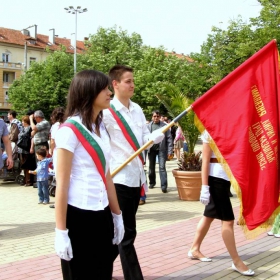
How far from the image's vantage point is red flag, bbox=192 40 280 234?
13.7 feet

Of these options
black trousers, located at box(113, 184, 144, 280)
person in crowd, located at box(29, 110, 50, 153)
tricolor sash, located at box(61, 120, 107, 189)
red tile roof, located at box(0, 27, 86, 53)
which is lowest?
black trousers, located at box(113, 184, 144, 280)

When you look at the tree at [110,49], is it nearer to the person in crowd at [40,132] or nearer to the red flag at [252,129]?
the person in crowd at [40,132]

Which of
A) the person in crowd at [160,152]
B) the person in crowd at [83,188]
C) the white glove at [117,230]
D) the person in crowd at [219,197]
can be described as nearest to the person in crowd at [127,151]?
the person in crowd at [219,197]

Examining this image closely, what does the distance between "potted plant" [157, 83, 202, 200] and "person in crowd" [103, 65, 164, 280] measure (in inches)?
188

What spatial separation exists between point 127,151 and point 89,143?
1363 millimetres

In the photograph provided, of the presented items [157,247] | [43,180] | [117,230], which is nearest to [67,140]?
[117,230]

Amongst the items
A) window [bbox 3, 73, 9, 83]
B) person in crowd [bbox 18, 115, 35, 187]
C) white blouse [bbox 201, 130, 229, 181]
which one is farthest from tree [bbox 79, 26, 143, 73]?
white blouse [bbox 201, 130, 229, 181]

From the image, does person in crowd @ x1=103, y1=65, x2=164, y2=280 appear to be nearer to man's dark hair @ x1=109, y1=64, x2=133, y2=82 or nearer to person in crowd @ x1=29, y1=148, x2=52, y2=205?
man's dark hair @ x1=109, y1=64, x2=133, y2=82

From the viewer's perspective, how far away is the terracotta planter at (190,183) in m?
8.90

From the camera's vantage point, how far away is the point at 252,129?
165 inches

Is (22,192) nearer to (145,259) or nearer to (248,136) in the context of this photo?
(145,259)

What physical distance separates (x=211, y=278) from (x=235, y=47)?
23.2 m

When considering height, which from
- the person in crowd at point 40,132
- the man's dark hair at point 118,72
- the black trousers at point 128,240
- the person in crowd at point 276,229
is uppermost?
the man's dark hair at point 118,72

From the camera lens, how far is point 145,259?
504 cm
